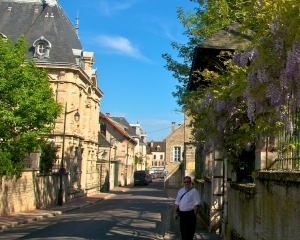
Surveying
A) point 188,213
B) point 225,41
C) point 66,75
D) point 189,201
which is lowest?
point 188,213

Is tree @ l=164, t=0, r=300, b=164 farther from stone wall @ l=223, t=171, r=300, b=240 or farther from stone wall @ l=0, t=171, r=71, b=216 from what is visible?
stone wall @ l=0, t=171, r=71, b=216

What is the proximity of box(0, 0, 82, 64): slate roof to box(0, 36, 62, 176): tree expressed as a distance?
15.1 m

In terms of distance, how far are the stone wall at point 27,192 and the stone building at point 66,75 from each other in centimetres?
87

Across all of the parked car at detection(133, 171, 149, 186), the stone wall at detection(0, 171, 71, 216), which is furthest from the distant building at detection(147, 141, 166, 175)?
the stone wall at detection(0, 171, 71, 216)

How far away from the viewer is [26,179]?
23.5 m

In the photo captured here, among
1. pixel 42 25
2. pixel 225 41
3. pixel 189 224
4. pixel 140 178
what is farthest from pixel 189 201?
pixel 140 178

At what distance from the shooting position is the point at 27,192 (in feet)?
77.7

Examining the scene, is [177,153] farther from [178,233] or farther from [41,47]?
[178,233]

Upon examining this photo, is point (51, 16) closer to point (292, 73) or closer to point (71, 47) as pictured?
point (71, 47)

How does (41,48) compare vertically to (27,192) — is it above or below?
above

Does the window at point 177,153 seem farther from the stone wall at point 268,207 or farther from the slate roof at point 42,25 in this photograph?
the stone wall at point 268,207

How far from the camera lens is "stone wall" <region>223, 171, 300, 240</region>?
17.3 feet

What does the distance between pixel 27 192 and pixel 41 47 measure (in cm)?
1673

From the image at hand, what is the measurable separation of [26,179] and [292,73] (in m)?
21.0
